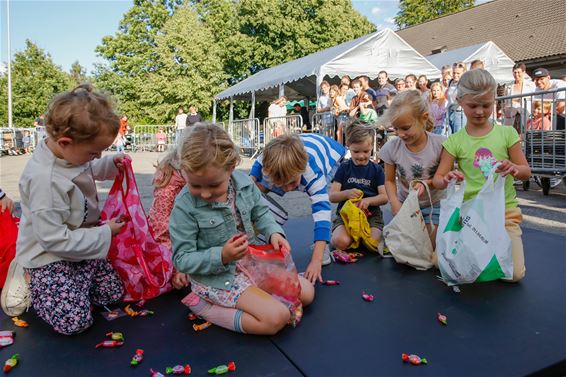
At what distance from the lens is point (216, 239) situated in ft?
5.91

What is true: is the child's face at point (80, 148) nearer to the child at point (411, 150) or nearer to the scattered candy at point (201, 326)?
the scattered candy at point (201, 326)

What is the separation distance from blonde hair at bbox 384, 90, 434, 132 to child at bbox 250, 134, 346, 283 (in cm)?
48

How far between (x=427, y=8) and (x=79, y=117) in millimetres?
36896

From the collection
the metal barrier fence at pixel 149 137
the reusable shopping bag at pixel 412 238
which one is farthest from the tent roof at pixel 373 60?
the metal barrier fence at pixel 149 137

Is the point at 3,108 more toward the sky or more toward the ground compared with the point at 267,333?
more toward the sky

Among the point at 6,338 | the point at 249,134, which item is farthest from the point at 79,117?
the point at 249,134

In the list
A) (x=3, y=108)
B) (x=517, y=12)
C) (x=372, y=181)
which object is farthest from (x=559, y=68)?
(x=3, y=108)

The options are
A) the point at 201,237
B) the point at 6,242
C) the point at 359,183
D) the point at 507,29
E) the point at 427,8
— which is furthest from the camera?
the point at 427,8

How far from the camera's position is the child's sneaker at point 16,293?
1.84 metres

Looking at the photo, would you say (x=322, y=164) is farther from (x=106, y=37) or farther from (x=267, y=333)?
(x=106, y=37)

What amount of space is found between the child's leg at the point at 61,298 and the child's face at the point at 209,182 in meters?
0.61

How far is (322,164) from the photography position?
254cm

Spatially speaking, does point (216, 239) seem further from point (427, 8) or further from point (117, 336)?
point (427, 8)

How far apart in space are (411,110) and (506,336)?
4.63 feet
